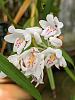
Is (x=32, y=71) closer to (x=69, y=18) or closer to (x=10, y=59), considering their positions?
(x=10, y=59)

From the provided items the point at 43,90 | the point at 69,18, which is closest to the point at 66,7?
the point at 69,18

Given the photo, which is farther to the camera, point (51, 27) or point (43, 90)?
point (43, 90)

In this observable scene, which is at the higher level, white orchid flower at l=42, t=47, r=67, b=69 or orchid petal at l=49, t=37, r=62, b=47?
orchid petal at l=49, t=37, r=62, b=47

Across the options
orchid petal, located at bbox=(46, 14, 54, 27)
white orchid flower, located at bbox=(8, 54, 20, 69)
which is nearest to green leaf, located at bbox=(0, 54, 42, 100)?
white orchid flower, located at bbox=(8, 54, 20, 69)

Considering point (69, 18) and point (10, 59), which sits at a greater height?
point (10, 59)

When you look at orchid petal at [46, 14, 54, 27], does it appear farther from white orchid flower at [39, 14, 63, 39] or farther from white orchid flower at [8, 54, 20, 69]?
white orchid flower at [8, 54, 20, 69]

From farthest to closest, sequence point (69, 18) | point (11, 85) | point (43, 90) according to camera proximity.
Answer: point (69, 18)
point (43, 90)
point (11, 85)
